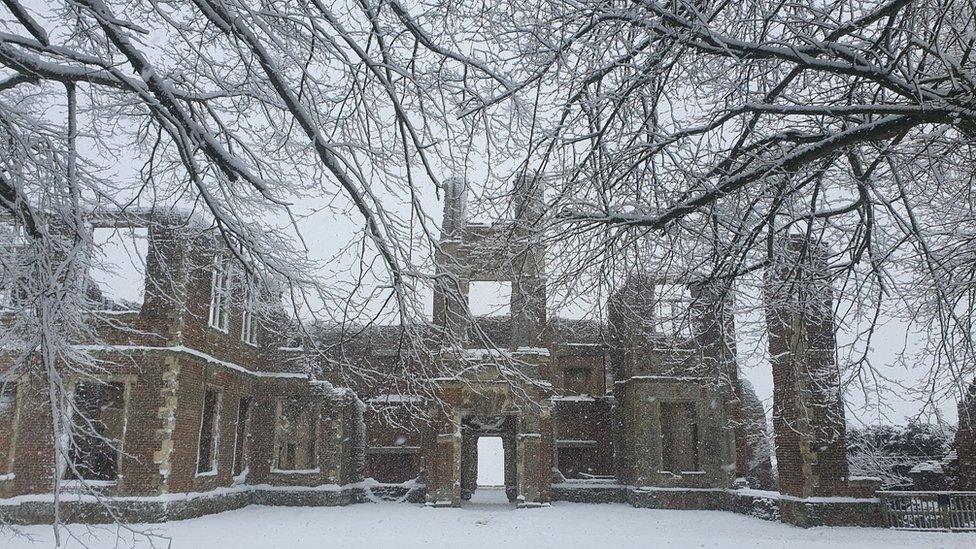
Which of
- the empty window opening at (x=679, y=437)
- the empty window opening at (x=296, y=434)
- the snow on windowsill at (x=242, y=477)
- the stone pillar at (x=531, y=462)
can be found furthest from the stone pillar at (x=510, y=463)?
the snow on windowsill at (x=242, y=477)

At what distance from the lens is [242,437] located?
2081 centimetres

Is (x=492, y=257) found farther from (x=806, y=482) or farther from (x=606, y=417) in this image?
(x=606, y=417)

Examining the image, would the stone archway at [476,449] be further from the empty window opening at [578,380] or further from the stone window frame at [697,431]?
the stone window frame at [697,431]

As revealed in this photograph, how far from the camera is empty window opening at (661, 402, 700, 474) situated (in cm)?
2180

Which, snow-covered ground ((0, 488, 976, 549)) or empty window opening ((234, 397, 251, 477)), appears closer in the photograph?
snow-covered ground ((0, 488, 976, 549))

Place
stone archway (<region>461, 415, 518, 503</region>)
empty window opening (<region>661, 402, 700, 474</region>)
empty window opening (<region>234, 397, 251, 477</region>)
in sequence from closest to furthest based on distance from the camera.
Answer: empty window opening (<region>234, 397, 251, 477</region>) → empty window opening (<region>661, 402, 700, 474</region>) → stone archway (<region>461, 415, 518, 503</region>)

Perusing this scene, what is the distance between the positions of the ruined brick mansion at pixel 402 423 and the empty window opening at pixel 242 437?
0.06 metres

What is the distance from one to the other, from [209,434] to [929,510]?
17.8 m

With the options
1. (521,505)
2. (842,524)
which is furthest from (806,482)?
(521,505)

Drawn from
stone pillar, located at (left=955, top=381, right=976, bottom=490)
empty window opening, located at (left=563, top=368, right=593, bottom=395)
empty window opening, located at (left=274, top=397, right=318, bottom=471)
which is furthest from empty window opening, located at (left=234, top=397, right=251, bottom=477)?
stone pillar, located at (left=955, top=381, right=976, bottom=490)

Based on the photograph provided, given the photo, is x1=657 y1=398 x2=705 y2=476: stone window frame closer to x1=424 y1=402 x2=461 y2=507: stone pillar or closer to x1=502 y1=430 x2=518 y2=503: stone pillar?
x1=502 y1=430 x2=518 y2=503: stone pillar

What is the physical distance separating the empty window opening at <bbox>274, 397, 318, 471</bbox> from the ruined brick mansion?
7 centimetres

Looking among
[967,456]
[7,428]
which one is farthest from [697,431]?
[7,428]

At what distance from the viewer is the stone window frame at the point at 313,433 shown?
20672mm
